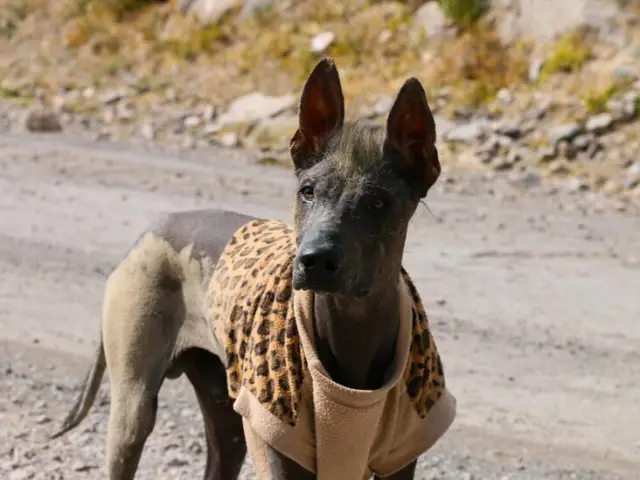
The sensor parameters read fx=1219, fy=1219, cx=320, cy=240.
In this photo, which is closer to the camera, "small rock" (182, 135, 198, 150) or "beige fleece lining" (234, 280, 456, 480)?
"beige fleece lining" (234, 280, 456, 480)

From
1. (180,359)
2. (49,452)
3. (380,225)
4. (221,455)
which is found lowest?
(49,452)

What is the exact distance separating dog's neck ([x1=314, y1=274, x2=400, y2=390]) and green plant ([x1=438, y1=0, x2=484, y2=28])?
1231cm

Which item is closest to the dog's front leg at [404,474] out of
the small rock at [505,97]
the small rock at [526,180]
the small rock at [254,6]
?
the small rock at [526,180]

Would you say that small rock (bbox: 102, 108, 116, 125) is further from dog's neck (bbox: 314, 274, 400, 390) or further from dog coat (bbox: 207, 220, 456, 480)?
dog's neck (bbox: 314, 274, 400, 390)

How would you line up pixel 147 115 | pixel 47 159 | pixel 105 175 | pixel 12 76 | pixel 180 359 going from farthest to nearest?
1. pixel 12 76
2. pixel 147 115
3. pixel 47 159
4. pixel 105 175
5. pixel 180 359

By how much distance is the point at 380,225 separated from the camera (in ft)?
10.7

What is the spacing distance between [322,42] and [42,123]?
392 cm

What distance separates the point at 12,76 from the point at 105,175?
21.1ft

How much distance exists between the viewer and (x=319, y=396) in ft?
11.2

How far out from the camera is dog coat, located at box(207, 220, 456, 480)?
3439mm

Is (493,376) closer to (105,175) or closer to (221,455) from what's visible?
(221,455)

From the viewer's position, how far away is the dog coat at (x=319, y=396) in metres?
3.44

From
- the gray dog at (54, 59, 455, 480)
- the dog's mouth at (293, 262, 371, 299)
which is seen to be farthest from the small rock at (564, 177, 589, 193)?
the dog's mouth at (293, 262, 371, 299)

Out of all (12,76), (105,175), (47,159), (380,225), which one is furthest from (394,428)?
(12,76)
